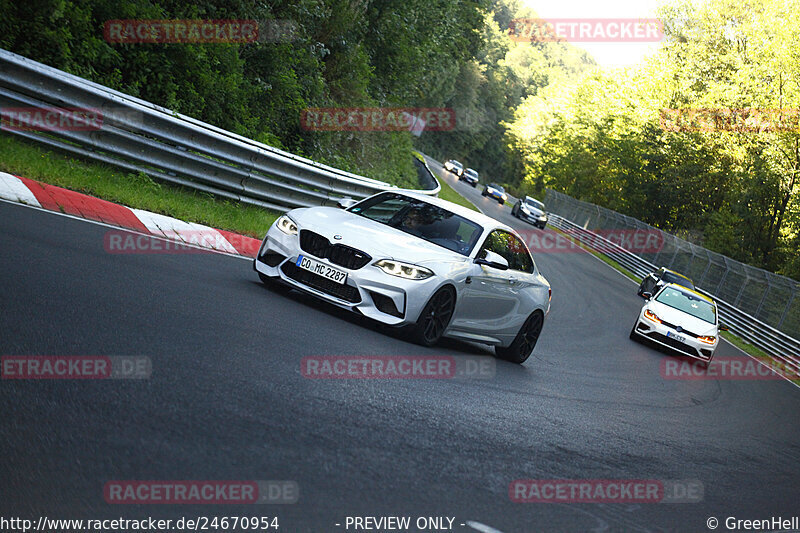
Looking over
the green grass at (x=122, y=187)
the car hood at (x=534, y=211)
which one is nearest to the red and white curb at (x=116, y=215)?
the green grass at (x=122, y=187)

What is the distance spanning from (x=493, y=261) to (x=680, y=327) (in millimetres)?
10581

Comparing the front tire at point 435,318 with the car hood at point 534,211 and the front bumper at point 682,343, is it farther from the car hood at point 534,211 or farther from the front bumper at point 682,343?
the car hood at point 534,211

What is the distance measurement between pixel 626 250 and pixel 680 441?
128 feet

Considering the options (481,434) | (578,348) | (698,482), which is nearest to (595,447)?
(698,482)

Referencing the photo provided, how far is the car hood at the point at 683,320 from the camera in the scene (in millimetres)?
18969

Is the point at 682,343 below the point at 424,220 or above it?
below

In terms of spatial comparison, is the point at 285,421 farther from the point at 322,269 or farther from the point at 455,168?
the point at 455,168

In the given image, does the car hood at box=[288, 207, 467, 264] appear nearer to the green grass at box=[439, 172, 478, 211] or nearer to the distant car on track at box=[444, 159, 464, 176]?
the green grass at box=[439, 172, 478, 211]

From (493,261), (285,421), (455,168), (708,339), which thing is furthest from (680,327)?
(455,168)

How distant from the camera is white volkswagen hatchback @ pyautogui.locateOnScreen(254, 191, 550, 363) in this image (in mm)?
8750

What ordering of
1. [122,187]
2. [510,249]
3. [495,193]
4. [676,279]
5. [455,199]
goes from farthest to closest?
[495,193] < [455,199] < [676,279] < [122,187] < [510,249]

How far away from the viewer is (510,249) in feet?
34.9

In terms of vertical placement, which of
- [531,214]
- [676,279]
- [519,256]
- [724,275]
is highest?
[724,275]

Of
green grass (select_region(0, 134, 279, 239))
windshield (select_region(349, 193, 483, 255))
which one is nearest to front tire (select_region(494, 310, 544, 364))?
windshield (select_region(349, 193, 483, 255))
